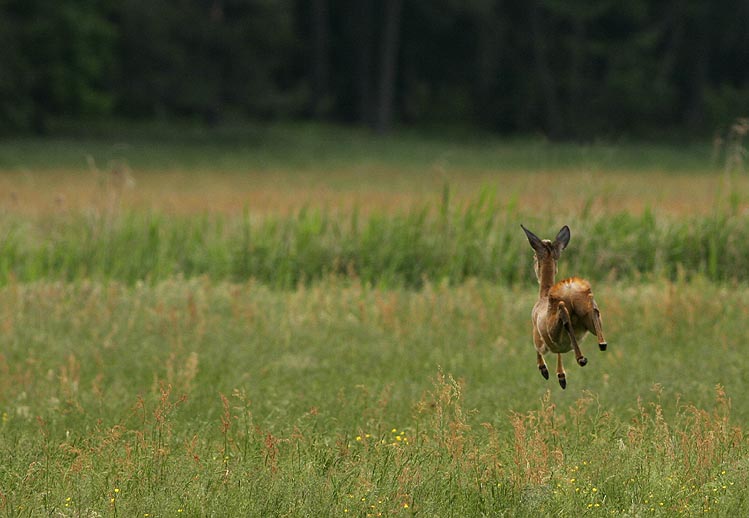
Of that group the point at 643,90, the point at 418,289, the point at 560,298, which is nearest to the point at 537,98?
the point at 643,90

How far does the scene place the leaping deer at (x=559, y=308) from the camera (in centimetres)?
315

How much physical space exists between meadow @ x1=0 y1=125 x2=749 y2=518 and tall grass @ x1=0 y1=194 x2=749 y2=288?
42 millimetres

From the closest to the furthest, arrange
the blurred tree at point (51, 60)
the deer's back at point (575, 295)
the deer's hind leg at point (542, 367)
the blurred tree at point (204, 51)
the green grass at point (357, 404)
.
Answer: the deer's back at point (575, 295) < the deer's hind leg at point (542, 367) < the green grass at point (357, 404) < the blurred tree at point (51, 60) < the blurred tree at point (204, 51)

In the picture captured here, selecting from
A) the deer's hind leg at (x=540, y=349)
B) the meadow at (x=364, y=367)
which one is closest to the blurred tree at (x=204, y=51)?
the meadow at (x=364, y=367)

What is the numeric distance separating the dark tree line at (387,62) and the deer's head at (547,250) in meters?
45.6

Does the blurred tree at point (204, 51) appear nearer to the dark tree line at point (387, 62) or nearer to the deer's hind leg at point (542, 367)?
the dark tree line at point (387, 62)

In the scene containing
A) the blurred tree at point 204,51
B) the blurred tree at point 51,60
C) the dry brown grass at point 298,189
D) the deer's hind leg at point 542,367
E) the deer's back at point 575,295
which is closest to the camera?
the deer's back at point 575,295

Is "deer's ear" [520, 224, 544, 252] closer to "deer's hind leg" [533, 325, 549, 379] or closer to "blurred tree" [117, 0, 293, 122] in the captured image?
"deer's hind leg" [533, 325, 549, 379]

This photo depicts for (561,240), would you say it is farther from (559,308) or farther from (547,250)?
(559,308)

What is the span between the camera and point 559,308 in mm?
3186

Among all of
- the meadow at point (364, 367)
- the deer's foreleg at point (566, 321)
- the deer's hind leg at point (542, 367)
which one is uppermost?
the deer's foreleg at point (566, 321)

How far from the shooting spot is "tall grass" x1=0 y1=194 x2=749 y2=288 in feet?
47.1

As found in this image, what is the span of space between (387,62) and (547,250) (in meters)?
57.6

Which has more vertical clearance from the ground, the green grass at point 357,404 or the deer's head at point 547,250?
the deer's head at point 547,250
